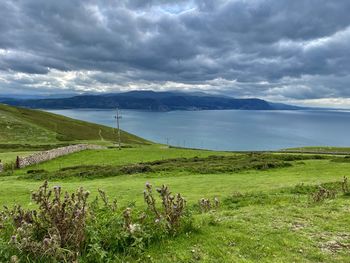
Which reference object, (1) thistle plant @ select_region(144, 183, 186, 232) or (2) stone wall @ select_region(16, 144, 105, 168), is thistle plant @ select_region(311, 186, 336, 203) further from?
(2) stone wall @ select_region(16, 144, 105, 168)

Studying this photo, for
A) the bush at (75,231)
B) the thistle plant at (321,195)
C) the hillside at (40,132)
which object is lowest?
the hillside at (40,132)

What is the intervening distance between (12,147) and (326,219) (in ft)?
270

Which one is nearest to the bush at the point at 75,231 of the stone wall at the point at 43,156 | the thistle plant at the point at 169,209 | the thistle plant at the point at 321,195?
the thistle plant at the point at 169,209

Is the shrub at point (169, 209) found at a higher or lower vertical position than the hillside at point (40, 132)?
higher

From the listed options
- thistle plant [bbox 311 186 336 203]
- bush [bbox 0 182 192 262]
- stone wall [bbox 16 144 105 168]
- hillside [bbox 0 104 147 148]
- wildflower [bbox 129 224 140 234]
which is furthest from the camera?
hillside [bbox 0 104 147 148]

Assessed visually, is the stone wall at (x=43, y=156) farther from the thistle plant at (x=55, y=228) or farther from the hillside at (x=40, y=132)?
the thistle plant at (x=55, y=228)

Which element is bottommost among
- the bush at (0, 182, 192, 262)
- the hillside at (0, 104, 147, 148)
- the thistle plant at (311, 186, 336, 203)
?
the hillside at (0, 104, 147, 148)

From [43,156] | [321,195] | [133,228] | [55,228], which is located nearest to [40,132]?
[43,156]

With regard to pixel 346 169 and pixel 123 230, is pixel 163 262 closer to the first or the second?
pixel 123 230

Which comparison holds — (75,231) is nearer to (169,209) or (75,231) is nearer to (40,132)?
(169,209)

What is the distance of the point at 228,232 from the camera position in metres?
7.80

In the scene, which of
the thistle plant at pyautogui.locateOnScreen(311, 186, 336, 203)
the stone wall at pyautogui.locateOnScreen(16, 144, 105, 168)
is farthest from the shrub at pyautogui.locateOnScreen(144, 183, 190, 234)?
the stone wall at pyautogui.locateOnScreen(16, 144, 105, 168)

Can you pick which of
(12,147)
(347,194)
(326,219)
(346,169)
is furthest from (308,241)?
(12,147)

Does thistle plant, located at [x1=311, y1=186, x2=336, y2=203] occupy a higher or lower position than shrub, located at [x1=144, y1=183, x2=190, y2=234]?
lower
